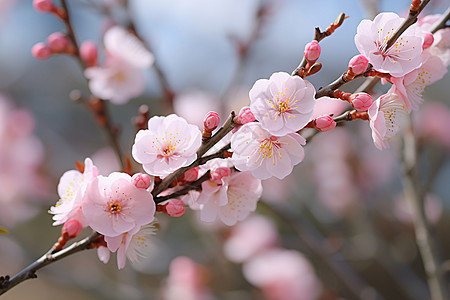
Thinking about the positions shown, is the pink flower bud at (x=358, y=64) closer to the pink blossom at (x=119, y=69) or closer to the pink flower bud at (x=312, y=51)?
the pink flower bud at (x=312, y=51)

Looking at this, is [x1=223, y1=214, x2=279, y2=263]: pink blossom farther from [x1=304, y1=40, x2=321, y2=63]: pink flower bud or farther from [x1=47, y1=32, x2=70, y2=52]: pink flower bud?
[x1=304, y1=40, x2=321, y2=63]: pink flower bud

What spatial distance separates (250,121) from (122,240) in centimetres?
30

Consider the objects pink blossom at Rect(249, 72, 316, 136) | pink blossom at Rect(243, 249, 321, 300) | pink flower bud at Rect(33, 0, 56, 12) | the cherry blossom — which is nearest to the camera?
pink blossom at Rect(249, 72, 316, 136)

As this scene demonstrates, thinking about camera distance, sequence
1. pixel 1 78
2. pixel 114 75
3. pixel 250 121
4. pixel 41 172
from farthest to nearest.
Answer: pixel 1 78
pixel 41 172
pixel 114 75
pixel 250 121

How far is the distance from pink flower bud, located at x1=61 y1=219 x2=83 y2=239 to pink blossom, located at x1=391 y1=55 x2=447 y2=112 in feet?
1.89

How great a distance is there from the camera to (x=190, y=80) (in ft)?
16.7

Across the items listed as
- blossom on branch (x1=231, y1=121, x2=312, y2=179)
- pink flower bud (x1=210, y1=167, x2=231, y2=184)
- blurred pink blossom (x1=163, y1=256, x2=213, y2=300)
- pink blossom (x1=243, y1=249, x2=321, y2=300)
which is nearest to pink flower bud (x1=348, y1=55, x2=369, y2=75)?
blossom on branch (x1=231, y1=121, x2=312, y2=179)

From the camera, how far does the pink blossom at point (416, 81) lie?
689 millimetres

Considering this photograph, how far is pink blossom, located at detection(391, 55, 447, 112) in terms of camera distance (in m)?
0.69

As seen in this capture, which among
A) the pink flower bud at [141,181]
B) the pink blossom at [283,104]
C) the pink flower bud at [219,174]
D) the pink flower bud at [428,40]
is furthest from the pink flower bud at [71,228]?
the pink flower bud at [428,40]

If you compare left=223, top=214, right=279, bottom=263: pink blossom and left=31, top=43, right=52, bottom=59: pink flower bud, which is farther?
left=223, top=214, right=279, bottom=263: pink blossom

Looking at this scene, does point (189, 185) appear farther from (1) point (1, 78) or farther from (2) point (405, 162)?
(1) point (1, 78)

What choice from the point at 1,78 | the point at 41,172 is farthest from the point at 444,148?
the point at 1,78

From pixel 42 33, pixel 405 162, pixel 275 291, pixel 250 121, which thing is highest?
pixel 42 33
